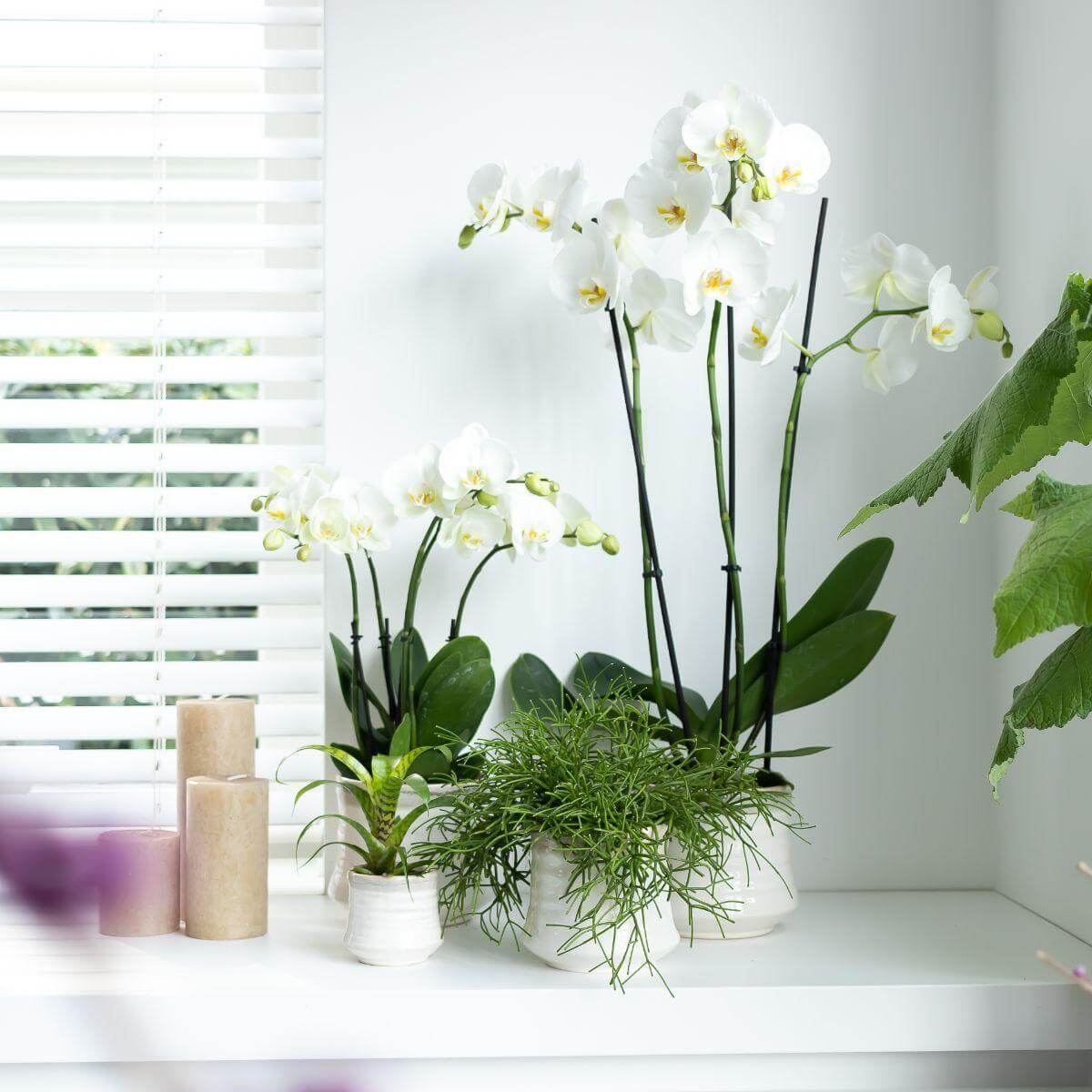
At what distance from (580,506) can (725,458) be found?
21 centimetres

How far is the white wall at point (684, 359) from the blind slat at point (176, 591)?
4.0 inches

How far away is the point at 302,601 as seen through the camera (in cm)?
114

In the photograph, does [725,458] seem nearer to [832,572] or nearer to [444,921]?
[832,572]

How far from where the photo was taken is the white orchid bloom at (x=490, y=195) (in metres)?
0.99

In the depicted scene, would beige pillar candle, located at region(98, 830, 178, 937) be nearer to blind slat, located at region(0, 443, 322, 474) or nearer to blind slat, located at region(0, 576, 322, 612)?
blind slat, located at region(0, 576, 322, 612)

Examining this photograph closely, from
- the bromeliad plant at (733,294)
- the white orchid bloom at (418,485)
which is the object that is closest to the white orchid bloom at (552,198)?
the bromeliad plant at (733,294)

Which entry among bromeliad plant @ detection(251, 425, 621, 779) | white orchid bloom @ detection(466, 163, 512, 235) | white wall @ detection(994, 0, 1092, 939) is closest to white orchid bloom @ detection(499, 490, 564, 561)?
A: bromeliad plant @ detection(251, 425, 621, 779)

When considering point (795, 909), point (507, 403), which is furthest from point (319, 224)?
point (795, 909)

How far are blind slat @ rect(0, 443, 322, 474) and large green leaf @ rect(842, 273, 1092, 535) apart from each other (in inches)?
27.1

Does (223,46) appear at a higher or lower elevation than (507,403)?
higher

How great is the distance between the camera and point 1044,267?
1.05 metres

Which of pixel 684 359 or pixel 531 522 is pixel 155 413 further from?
pixel 684 359

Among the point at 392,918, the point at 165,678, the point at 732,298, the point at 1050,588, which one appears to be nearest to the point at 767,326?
the point at 732,298

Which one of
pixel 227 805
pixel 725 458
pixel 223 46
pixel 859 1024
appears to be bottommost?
pixel 859 1024
